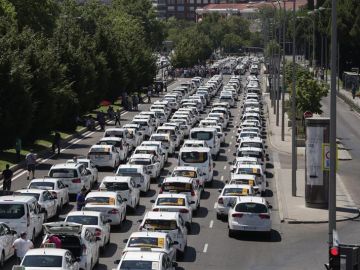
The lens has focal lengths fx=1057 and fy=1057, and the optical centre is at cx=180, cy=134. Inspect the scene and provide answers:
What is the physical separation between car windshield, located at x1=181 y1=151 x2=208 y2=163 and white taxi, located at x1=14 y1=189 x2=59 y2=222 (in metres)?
11.1

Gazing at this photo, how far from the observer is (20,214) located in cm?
3278

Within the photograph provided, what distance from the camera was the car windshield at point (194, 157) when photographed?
159ft

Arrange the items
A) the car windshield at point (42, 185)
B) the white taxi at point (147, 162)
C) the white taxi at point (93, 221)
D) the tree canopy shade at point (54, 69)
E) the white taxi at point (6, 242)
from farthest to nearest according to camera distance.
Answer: the tree canopy shade at point (54, 69) < the white taxi at point (147, 162) < the car windshield at point (42, 185) < the white taxi at point (93, 221) < the white taxi at point (6, 242)

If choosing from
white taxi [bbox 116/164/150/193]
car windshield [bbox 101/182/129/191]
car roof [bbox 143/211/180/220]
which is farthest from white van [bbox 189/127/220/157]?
car roof [bbox 143/211/180/220]

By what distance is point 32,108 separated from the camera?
5588 cm

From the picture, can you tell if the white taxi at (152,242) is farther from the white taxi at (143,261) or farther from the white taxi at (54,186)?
the white taxi at (54,186)

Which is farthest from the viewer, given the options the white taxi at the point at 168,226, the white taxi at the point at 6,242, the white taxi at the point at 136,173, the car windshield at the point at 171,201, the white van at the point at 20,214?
the white taxi at the point at 136,173

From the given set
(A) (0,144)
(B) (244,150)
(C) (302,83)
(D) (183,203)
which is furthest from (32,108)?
(C) (302,83)

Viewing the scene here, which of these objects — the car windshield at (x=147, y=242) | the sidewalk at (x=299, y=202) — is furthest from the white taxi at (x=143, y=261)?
the sidewalk at (x=299, y=202)

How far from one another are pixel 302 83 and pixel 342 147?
807 cm

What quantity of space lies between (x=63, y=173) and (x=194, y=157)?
7.52m

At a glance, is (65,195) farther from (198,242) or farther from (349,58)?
(349,58)

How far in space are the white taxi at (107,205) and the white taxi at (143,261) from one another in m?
9.57

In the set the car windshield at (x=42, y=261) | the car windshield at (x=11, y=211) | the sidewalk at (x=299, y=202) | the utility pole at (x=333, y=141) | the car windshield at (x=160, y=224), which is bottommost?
the sidewalk at (x=299, y=202)
